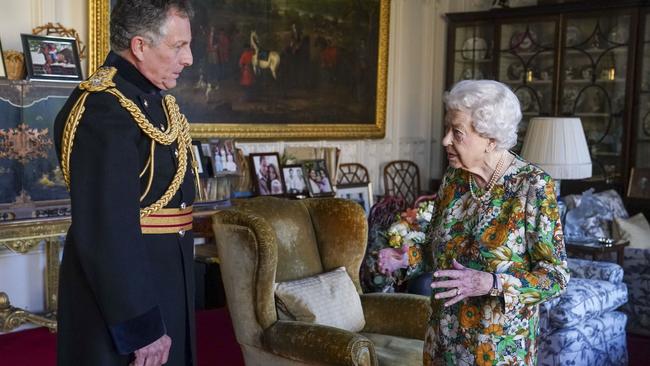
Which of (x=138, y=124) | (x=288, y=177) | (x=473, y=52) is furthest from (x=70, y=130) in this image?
(x=473, y=52)

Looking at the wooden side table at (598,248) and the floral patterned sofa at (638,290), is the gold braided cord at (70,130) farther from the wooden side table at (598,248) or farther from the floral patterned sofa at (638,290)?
the floral patterned sofa at (638,290)

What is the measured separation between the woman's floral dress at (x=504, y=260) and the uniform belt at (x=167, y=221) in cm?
78

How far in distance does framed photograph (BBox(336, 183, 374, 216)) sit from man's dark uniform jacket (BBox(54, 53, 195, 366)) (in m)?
4.87

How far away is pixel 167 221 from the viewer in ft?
6.91

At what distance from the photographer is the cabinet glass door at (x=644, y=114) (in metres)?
6.79

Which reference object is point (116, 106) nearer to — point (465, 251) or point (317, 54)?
point (465, 251)

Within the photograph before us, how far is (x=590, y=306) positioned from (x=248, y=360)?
206 cm

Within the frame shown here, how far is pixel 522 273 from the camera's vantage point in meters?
2.17

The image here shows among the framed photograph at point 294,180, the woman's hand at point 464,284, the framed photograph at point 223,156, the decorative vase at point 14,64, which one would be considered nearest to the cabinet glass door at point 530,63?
the framed photograph at point 294,180

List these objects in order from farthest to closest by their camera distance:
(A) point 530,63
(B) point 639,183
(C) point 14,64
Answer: (A) point 530,63
(B) point 639,183
(C) point 14,64

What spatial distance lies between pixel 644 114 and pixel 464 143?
17.0 ft

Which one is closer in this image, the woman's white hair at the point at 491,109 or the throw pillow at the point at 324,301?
the woman's white hair at the point at 491,109

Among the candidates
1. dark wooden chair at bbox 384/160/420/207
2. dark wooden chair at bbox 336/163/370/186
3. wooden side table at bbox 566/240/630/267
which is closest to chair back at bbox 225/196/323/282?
wooden side table at bbox 566/240/630/267

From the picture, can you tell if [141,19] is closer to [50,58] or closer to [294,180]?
[50,58]
